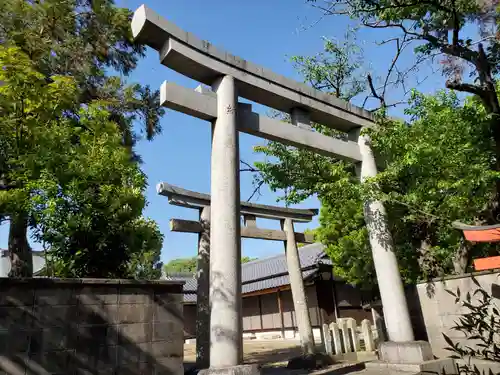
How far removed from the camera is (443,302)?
693cm

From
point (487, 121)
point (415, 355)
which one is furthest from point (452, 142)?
point (415, 355)

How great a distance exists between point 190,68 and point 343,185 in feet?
13.0

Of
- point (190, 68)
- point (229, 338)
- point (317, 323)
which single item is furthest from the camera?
point (317, 323)

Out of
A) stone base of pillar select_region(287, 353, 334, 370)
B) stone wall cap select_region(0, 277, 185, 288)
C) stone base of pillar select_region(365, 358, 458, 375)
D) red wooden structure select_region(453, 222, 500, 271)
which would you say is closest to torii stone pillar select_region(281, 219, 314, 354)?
stone base of pillar select_region(287, 353, 334, 370)

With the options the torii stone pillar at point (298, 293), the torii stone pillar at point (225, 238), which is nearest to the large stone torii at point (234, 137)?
the torii stone pillar at point (225, 238)

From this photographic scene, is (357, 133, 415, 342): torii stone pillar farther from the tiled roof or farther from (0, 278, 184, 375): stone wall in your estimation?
the tiled roof

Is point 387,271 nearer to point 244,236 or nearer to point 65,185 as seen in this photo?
point 244,236

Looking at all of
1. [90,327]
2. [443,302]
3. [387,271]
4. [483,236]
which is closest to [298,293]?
[387,271]

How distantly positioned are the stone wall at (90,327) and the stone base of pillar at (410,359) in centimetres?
400

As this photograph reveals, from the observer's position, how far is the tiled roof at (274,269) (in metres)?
21.2

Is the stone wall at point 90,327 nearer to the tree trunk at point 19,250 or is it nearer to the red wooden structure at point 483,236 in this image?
the tree trunk at point 19,250

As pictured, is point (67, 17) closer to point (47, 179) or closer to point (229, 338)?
point (47, 179)

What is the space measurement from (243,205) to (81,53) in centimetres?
653

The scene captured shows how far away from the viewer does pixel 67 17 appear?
9.62 metres
